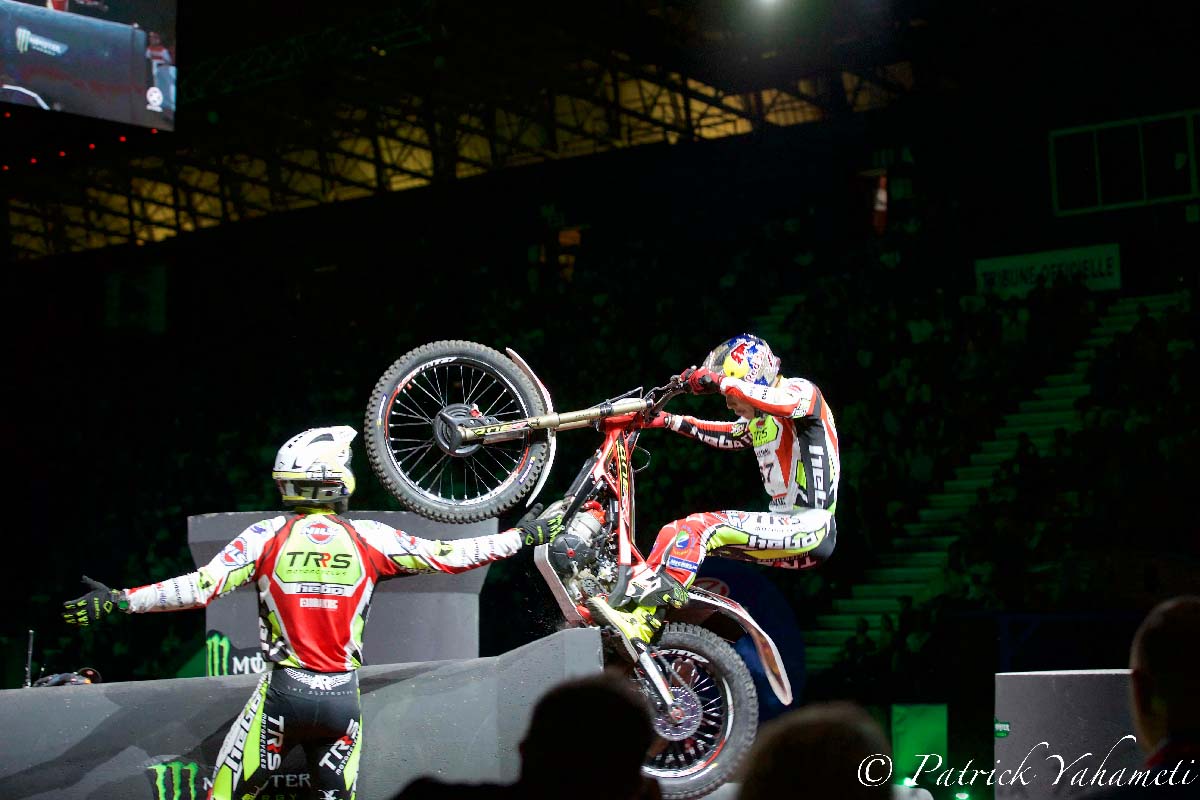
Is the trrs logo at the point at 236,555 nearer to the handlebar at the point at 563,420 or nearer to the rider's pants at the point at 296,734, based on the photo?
the rider's pants at the point at 296,734

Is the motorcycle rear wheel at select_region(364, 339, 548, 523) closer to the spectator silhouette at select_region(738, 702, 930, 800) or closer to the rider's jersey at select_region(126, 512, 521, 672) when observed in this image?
the rider's jersey at select_region(126, 512, 521, 672)

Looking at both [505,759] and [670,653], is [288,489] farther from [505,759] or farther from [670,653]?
[670,653]

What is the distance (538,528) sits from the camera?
6641 millimetres

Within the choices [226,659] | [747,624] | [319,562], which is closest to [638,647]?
[747,624]

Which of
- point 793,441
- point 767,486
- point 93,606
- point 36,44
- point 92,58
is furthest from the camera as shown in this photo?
point 92,58

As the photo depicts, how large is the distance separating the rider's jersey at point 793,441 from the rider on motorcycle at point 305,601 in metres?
1.69

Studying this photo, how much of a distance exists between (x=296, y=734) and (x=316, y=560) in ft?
2.43

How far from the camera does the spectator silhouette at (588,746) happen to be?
2.61 m

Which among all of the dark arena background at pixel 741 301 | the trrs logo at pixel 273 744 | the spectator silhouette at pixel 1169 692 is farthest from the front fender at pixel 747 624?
the spectator silhouette at pixel 1169 692

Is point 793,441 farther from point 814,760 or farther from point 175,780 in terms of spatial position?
point 814,760

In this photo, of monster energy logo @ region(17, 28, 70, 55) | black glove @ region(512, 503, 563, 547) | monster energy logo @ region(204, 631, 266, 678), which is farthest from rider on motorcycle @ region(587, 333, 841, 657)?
monster energy logo @ region(17, 28, 70, 55)

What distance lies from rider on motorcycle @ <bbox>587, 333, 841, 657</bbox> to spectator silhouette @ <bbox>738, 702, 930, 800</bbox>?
422cm

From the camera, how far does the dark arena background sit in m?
11.8

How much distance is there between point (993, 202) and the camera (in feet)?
56.5
